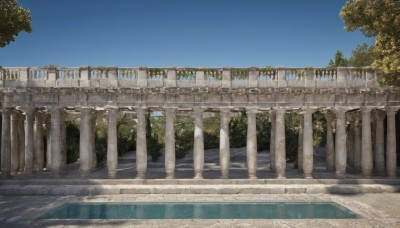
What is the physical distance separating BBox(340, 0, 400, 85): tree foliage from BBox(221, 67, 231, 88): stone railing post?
24.5 feet

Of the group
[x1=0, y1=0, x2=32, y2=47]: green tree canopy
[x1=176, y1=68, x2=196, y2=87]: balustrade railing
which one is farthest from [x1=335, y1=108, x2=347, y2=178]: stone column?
[x1=0, y1=0, x2=32, y2=47]: green tree canopy

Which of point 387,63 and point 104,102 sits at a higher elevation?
point 387,63

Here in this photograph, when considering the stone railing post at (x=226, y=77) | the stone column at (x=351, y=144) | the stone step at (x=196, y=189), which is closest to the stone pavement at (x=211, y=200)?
the stone step at (x=196, y=189)

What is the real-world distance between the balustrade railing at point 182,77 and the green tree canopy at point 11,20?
9.71 ft

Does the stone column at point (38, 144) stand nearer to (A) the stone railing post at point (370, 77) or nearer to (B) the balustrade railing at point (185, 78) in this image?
(B) the balustrade railing at point (185, 78)

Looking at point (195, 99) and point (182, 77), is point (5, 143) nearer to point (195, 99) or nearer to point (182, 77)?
point (182, 77)

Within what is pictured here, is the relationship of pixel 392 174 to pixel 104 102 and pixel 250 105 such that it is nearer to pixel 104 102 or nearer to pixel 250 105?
pixel 250 105

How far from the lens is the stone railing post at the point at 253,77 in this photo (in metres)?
20.4

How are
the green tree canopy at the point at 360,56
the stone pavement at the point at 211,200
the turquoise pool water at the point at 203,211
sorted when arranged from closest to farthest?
the stone pavement at the point at 211,200
the turquoise pool water at the point at 203,211
the green tree canopy at the point at 360,56

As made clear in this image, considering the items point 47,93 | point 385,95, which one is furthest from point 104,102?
point 385,95

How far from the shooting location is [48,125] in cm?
2559

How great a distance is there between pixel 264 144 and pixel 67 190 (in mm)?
23542

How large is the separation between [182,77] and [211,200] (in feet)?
26.2

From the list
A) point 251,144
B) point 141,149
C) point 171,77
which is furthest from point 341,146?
point 141,149
